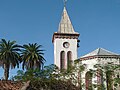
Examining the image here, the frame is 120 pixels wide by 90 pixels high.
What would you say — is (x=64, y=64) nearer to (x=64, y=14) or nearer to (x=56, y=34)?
(x=56, y=34)

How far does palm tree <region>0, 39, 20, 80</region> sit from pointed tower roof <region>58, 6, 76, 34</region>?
44.2ft

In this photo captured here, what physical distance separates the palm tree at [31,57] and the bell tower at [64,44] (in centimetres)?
631

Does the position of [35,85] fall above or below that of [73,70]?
below

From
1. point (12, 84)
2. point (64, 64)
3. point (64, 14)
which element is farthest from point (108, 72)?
point (64, 14)

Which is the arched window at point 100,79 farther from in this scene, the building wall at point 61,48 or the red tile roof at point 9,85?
the building wall at point 61,48

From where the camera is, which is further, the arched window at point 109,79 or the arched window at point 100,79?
the arched window at point 109,79

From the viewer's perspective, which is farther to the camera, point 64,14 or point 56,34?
point 64,14

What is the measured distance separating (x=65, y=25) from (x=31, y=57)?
13.4 metres

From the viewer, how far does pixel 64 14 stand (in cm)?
6131

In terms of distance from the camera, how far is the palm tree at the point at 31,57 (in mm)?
48438

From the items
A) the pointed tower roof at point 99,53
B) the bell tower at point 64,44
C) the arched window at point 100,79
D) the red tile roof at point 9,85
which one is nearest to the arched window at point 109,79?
the arched window at point 100,79

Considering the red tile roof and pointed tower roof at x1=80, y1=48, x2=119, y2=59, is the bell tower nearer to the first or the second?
pointed tower roof at x1=80, y1=48, x2=119, y2=59

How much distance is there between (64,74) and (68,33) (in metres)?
27.2

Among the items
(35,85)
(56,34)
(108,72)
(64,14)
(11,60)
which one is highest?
(64,14)
